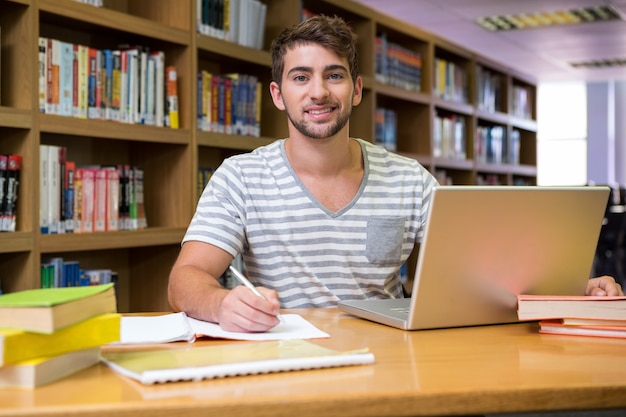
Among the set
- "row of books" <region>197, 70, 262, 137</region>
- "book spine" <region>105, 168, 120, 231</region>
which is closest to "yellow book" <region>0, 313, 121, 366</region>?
"book spine" <region>105, 168, 120, 231</region>

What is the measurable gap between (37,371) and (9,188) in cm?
158

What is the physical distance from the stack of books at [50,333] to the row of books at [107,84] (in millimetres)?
1597

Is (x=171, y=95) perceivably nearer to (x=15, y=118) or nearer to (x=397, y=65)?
(x=15, y=118)

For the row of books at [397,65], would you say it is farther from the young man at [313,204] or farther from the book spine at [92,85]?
the young man at [313,204]

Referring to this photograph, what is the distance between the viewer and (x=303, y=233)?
1887 mm

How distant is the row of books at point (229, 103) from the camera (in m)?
3.19

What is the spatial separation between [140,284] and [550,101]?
969 centimetres

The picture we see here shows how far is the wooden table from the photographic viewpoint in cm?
90

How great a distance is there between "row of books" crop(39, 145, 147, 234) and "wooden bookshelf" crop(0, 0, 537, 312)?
0.06m

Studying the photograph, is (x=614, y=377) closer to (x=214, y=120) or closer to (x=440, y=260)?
(x=440, y=260)

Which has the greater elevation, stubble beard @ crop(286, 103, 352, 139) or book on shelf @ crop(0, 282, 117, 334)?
stubble beard @ crop(286, 103, 352, 139)

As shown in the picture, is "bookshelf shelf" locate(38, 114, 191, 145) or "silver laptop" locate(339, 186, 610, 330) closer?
"silver laptop" locate(339, 186, 610, 330)

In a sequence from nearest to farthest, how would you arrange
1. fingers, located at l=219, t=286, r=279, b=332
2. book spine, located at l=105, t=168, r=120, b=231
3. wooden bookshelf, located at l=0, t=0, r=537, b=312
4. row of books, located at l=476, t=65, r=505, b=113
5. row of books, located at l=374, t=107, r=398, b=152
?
fingers, located at l=219, t=286, r=279, b=332
wooden bookshelf, located at l=0, t=0, r=537, b=312
book spine, located at l=105, t=168, r=120, b=231
row of books, located at l=374, t=107, r=398, b=152
row of books, located at l=476, t=65, r=505, b=113

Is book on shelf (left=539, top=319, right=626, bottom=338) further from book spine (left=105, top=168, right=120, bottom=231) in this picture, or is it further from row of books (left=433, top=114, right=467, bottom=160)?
row of books (left=433, top=114, right=467, bottom=160)
